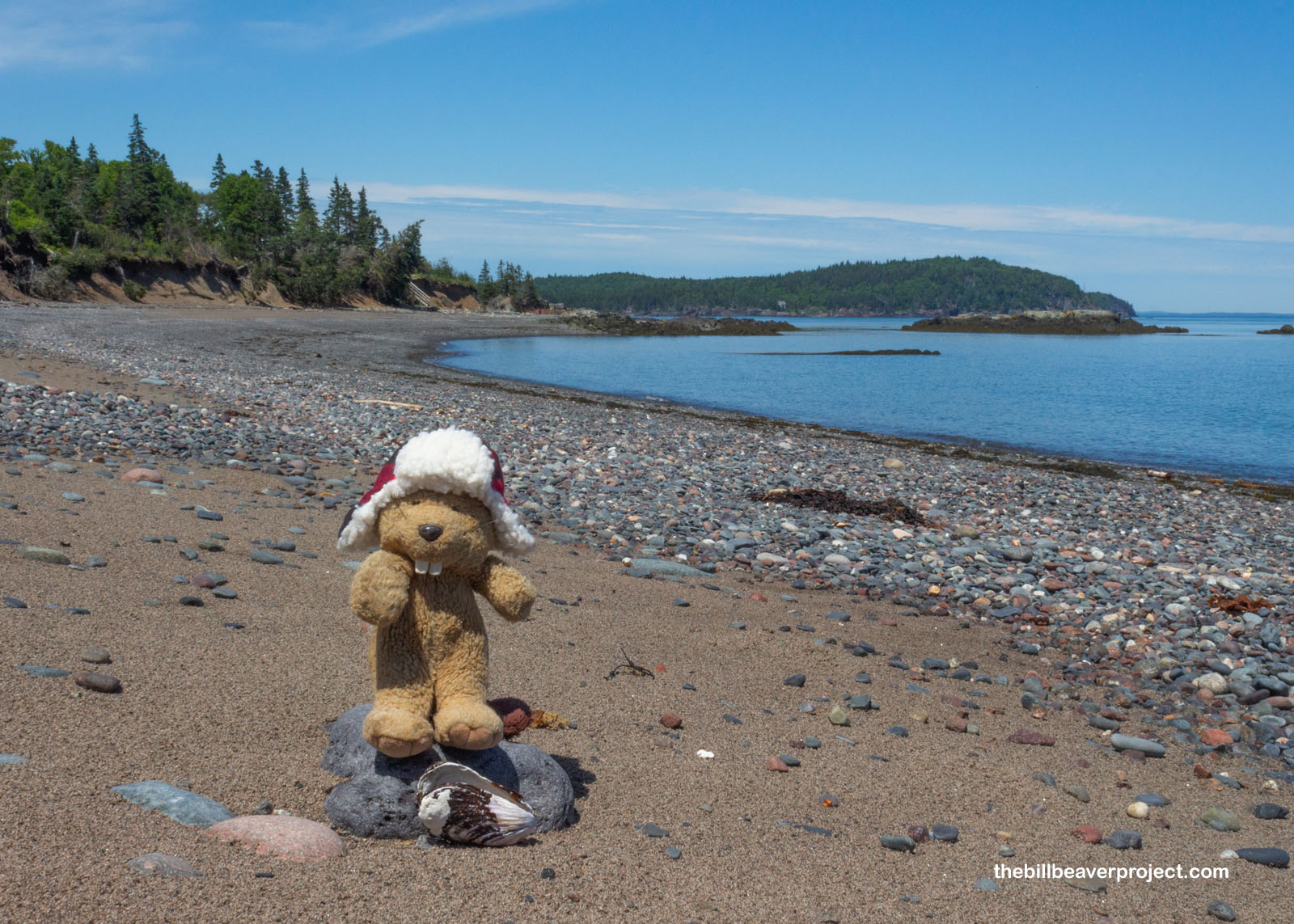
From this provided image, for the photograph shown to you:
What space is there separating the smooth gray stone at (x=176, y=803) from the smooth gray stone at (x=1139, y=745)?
17.1ft

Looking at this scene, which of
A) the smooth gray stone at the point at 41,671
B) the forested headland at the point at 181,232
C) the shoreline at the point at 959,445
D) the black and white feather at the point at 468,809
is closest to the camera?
the black and white feather at the point at 468,809

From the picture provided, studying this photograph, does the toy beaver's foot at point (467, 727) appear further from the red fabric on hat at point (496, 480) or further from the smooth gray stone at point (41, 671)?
the smooth gray stone at point (41, 671)

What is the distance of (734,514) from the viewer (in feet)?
36.9

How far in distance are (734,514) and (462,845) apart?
26.3 ft

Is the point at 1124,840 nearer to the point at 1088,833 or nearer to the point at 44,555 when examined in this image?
the point at 1088,833

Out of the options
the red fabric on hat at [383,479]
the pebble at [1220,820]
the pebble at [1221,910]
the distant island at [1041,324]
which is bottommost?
the pebble at [1220,820]

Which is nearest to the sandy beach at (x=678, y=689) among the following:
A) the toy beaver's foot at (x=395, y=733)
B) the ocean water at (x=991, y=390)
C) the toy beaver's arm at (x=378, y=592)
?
the toy beaver's foot at (x=395, y=733)

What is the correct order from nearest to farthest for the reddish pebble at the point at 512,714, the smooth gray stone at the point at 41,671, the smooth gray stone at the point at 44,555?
the smooth gray stone at the point at 41,671, the reddish pebble at the point at 512,714, the smooth gray stone at the point at 44,555

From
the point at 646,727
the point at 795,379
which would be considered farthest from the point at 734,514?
the point at 795,379

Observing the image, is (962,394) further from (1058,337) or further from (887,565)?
(1058,337)

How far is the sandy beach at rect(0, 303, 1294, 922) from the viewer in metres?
3.29

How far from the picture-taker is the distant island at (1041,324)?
126625 millimetres

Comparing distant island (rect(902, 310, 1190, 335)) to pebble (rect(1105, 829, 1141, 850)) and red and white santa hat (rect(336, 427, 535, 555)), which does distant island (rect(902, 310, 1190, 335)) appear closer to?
pebble (rect(1105, 829, 1141, 850))

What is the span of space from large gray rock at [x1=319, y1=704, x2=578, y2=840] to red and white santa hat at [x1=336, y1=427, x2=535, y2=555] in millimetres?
846
